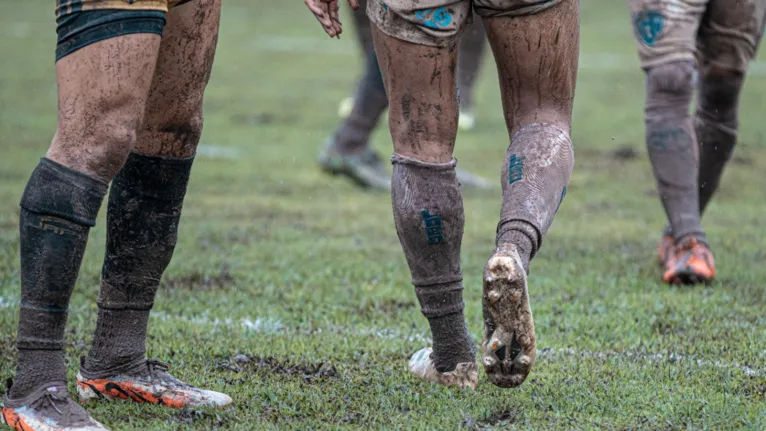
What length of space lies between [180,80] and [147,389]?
32.5 inches

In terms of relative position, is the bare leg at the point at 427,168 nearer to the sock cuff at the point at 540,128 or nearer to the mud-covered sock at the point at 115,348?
the sock cuff at the point at 540,128

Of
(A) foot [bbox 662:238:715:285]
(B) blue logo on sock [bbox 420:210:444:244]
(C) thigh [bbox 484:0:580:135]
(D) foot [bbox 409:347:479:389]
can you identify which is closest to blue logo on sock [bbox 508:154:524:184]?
(C) thigh [bbox 484:0:580:135]

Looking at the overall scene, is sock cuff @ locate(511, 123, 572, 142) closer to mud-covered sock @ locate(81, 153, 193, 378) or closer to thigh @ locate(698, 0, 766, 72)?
mud-covered sock @ locate(81, 153, 193, 378)

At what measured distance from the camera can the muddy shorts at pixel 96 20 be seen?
2521 mm

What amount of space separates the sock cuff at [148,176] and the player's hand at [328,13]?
1.75 ft

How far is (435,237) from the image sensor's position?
9.78 ft

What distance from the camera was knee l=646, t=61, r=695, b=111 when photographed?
466 centimetres

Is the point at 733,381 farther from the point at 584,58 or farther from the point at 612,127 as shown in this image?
the point at 584,58

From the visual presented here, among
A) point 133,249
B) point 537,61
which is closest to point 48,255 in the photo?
point 133,249

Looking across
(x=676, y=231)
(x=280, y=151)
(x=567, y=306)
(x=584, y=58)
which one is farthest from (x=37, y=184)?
(x=584, y=58)

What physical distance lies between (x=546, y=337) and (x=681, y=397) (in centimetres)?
88

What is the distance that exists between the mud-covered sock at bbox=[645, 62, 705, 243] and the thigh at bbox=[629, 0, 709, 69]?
48 millimetres

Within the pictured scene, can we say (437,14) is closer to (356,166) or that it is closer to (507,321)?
(507,321)

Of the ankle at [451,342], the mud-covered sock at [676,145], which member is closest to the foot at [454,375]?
the ankle at [451,342]
